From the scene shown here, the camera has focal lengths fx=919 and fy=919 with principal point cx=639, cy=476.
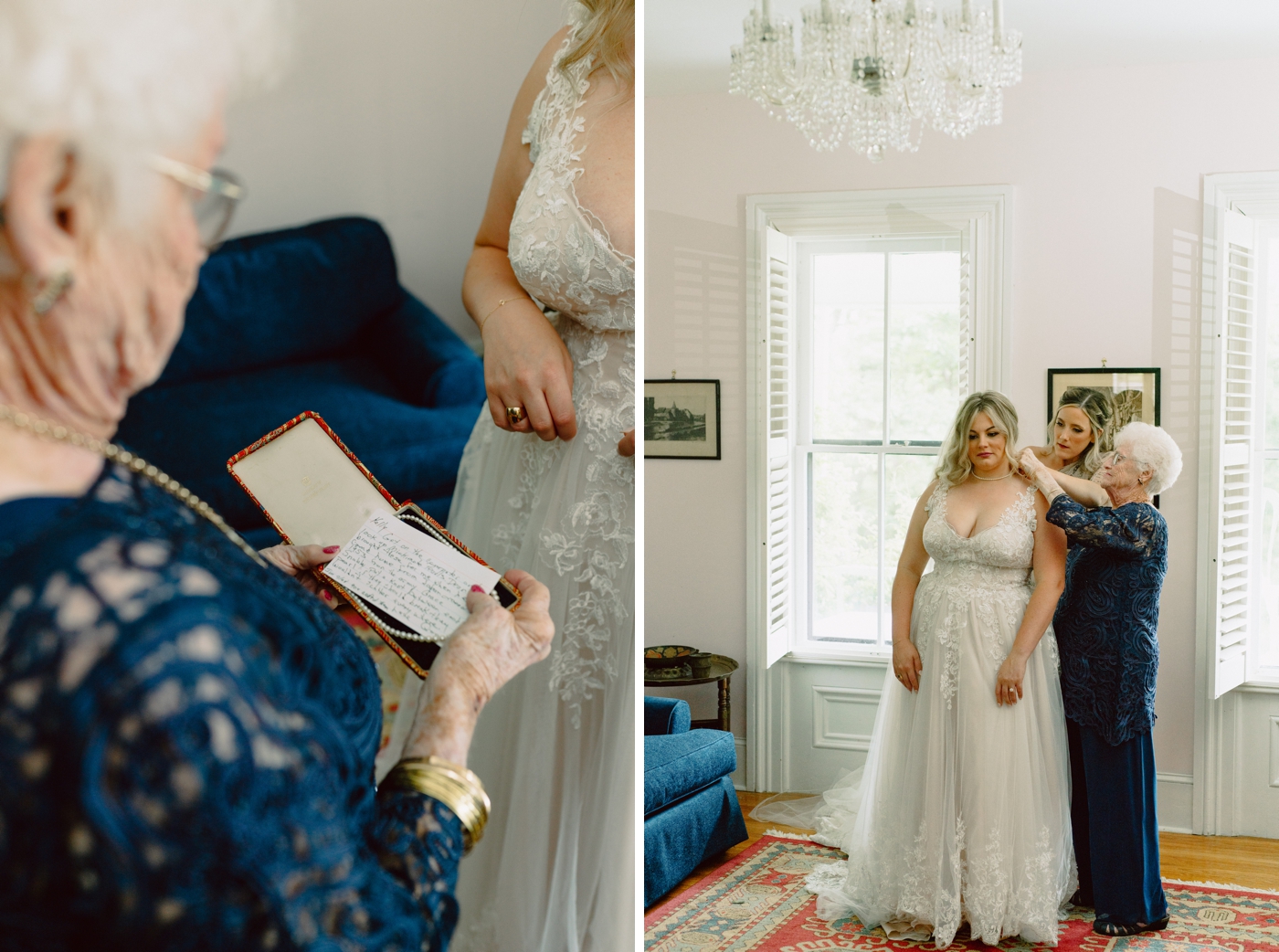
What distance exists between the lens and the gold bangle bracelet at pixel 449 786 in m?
0.58

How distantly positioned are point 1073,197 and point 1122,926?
0.81m

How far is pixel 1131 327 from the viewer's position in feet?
3.32

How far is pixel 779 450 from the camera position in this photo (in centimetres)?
112


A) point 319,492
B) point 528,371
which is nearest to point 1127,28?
point 528,371

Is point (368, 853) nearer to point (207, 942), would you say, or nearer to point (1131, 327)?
point (207, 942)

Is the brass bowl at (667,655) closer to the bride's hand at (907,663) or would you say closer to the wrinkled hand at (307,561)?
the bride's hand at (907,663)

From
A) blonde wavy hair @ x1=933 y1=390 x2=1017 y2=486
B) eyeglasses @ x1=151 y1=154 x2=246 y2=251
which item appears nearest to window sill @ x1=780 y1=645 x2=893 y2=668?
blonde wavy hair @ x1=933 y1=390 x2=1017 y2=486

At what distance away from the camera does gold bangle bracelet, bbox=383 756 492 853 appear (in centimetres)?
58

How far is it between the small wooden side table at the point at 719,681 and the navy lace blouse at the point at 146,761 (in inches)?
27.1

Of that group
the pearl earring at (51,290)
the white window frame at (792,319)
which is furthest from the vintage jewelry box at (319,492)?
the white window frame at (792,319)

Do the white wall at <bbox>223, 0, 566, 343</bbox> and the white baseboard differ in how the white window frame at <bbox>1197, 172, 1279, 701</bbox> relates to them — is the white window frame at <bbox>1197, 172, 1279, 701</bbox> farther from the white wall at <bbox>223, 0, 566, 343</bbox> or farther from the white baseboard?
the white wall at <bbox>223, 0, 566, 343</bbox>

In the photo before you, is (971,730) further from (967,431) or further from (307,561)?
(307,561)

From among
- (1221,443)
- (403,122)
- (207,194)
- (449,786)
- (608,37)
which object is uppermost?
(608,37)

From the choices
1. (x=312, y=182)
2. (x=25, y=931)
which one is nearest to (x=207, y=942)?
(x=25, y=931)
